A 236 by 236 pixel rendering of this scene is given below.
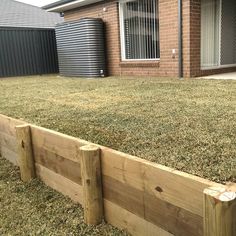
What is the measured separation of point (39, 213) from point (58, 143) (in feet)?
1.79

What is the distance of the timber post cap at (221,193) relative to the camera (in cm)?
128

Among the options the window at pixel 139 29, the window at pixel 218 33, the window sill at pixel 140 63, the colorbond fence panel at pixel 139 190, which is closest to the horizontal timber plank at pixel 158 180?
the colorbond fence panel at pixel 139 190

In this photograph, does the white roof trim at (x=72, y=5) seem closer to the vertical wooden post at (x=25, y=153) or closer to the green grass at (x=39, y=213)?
the vertical wooden post at (x=25, y=153)

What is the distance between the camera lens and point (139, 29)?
866 centimetres

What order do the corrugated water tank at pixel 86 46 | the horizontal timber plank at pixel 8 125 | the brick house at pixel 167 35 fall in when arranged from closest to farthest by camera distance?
the horizontal timber plank at pixel 8 125 → the brick house at pixel 167 35 → the corrugated water tank at pixel 86 46

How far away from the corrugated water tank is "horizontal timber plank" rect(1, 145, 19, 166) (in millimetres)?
6089

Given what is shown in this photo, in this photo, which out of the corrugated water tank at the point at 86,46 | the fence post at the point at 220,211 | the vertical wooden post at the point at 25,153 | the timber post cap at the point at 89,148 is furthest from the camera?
the corrugated water tank at the point at 86,46

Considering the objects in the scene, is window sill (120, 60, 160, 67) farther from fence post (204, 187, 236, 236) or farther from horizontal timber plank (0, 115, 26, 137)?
fence post (204, 187, 236, 236)

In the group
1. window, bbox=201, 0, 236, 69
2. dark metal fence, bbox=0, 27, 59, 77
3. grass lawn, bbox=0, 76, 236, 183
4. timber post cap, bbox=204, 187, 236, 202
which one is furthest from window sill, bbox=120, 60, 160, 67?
timber post cap, bbox=204, 187, 236, 202

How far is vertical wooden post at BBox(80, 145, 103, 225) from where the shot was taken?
2031mm

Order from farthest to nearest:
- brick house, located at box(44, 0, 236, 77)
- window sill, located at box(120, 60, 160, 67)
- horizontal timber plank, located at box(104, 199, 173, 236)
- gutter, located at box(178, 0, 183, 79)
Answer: window sill, located at box(120, 60, 160, 67), brick house, located at box(44, 0, 236, 77), gutter, located at box(178, 0, 183, 79), horizontal timber plank, located at box(104, 199, 173, 236)

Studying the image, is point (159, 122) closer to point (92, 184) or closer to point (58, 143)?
point (58, 143)

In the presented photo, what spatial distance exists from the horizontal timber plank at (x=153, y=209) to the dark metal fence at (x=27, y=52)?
11.1 meters

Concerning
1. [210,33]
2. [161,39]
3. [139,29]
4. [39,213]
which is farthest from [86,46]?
[39,213]
